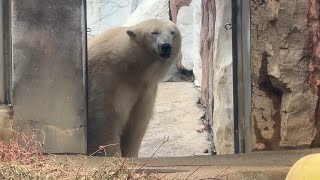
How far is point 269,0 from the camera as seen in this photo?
479 cm

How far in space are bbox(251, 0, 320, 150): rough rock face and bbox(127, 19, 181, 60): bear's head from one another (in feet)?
5.08

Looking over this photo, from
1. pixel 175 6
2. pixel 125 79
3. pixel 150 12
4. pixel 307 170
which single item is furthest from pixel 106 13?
pixel 307 170

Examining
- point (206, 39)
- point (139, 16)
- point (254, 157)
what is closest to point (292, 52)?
point (254, 157)

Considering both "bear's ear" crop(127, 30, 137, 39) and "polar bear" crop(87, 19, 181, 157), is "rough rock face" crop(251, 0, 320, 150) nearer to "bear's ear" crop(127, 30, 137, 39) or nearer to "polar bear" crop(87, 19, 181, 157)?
"polar bear" crop(87, 19, 181, 157)

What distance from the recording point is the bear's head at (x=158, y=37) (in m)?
6.25

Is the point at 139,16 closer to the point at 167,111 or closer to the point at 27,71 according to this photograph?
the point at 167,111

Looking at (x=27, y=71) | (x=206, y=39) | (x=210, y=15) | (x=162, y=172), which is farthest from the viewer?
(x=206, y=39)

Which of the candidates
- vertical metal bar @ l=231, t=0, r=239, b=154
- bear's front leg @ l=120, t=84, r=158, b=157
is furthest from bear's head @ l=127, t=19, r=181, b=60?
vertical metal bar @ l=231, t=0, r=239, b=154

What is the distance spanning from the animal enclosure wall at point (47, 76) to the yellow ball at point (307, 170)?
316cm

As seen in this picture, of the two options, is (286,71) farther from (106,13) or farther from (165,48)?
(106,13)

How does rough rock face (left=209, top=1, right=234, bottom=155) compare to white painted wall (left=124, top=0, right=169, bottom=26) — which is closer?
rough rock face (left=209, top=1, right=234, bottom=155)

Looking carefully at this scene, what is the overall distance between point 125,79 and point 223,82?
1255 millimetres

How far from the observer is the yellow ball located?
1.68m

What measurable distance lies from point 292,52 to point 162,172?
5.31ft
